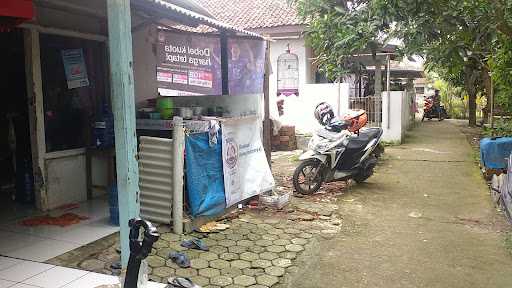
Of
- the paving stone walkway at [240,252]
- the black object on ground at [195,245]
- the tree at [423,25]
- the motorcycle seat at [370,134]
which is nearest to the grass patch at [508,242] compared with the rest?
the paving stone walkway at [240,252]

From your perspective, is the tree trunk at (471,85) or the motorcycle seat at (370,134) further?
the tree trunk at (471,85)

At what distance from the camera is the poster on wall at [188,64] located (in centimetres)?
623

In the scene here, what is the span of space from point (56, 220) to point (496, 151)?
693 centimetres

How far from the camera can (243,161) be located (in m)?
6.19

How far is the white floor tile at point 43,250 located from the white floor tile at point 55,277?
1.17ft

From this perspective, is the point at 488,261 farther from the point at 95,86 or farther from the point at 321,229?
the point at 95,86

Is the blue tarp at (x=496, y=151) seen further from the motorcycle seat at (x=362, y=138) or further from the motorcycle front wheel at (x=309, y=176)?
the motorcycle front wheel at (x=309, y=176)

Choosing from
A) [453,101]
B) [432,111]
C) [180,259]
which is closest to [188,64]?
[180,259]

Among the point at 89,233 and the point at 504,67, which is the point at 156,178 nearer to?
the point at 89,233

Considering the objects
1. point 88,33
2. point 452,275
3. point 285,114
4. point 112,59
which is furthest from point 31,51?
point 285,114

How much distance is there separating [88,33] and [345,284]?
15.4 feet

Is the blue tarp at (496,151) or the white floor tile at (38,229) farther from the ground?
the blue tarp at (496,151)

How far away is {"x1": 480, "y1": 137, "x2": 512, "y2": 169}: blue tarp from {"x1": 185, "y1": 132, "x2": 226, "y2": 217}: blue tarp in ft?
16.0

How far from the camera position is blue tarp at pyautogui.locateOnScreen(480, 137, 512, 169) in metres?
7.51
